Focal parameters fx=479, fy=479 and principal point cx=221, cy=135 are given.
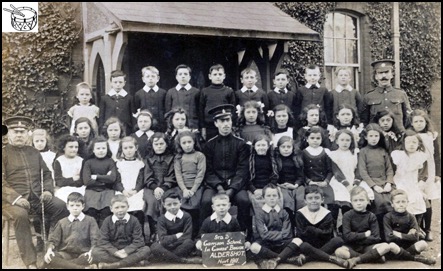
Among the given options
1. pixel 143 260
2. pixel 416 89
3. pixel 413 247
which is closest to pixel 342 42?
pixel 416 89

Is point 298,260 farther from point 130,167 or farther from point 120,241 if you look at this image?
point 130,167

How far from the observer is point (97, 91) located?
5.74 m

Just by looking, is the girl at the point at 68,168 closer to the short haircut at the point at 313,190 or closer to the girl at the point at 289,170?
the girl at the point at 289,170

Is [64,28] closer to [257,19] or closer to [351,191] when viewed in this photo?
[257,19]

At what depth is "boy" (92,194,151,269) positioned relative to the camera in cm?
445

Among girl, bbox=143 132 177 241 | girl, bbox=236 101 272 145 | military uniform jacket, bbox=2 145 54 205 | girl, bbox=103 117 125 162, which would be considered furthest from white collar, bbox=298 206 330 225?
military uniform jacket, bbox=2 145 54 205

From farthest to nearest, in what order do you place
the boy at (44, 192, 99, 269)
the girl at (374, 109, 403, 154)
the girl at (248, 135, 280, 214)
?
1. the girl at (374, 109, 403, 154)
2. the girl at (248, 135, 280, 214)
3. the boy at (44, 192, 99, 269)

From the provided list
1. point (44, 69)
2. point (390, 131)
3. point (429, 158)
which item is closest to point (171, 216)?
point (44, 69)

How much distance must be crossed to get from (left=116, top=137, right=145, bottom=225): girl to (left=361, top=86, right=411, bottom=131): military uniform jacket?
2.63 metres

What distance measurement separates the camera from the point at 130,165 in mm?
4793

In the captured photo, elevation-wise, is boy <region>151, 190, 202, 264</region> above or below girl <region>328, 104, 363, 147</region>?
below

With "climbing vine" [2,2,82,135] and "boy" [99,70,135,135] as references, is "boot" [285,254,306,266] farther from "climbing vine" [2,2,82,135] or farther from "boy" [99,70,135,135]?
"climbing vine" [2,2,82,135]

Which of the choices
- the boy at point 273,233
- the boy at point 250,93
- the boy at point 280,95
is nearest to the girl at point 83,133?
the boy at point 250,93

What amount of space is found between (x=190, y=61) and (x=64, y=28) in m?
1.57
